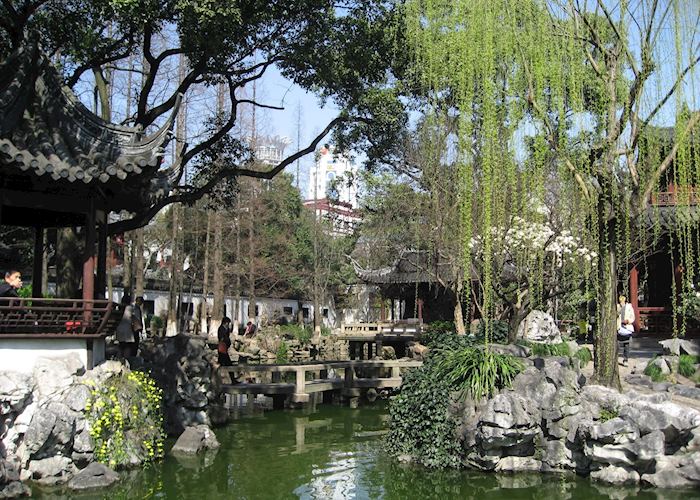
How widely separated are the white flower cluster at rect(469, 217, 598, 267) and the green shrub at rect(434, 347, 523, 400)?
3783 millimetres

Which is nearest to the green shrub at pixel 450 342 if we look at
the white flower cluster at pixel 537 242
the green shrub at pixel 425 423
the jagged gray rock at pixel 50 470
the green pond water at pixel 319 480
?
the green shrub at pixel 425 423

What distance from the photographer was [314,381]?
1528 cm

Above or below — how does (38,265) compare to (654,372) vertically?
above

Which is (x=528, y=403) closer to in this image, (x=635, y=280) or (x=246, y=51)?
(x=246, y=51)

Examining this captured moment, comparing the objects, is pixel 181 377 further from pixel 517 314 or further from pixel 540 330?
pixel 540 330

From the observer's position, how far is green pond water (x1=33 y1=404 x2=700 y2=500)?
751 cm

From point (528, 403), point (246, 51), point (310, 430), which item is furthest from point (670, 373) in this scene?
point (246, 51)

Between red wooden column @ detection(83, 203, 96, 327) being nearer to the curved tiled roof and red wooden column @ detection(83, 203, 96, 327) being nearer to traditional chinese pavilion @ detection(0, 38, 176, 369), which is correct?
traditional chinese pavilion @ detection(0, 38, 176, 369)

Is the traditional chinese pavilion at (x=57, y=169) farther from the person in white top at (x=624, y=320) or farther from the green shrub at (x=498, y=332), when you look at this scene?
the person in white top at (x=624, y=320)

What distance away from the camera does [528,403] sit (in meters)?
8.25

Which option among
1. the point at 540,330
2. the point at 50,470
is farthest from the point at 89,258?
the point at 540,330

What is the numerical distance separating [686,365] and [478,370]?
4.38 meters

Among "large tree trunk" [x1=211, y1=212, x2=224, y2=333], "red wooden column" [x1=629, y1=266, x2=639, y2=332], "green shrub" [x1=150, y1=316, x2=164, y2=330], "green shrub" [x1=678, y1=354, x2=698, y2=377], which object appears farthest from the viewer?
"green shrub" [x1=150, y1=316, x2=164, y2=330]

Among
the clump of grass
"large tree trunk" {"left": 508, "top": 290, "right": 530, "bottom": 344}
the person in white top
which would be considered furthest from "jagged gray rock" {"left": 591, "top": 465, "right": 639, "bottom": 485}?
the clump of grass
